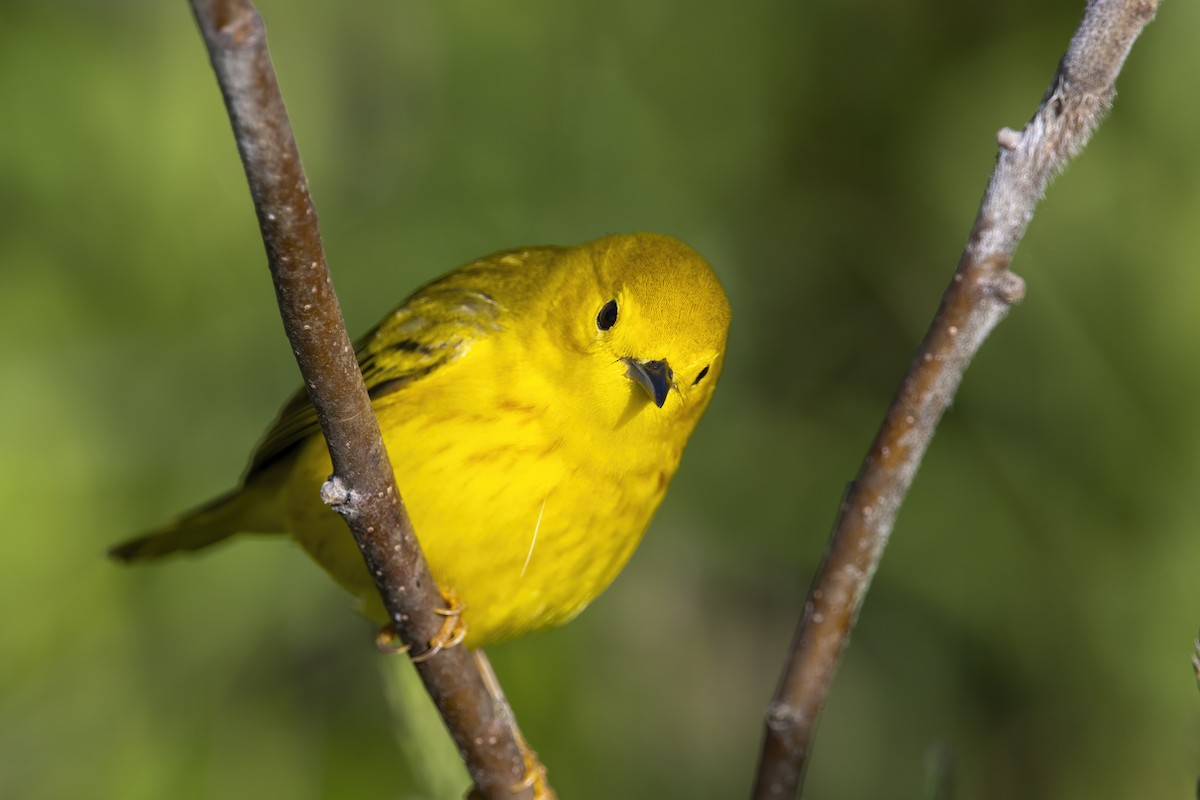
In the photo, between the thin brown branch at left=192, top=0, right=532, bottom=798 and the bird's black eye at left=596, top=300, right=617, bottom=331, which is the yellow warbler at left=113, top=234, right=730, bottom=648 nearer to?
the bird's black eye at left=596, top=300, right=617, bottom=331

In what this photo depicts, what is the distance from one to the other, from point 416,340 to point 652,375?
0.66 meters

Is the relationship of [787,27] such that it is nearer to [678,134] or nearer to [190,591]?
[678,134]

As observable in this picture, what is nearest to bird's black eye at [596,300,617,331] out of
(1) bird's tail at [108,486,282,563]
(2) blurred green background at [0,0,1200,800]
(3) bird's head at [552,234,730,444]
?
(3) bird's head at [552,234,730,444]

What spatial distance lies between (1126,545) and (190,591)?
2.90 meters

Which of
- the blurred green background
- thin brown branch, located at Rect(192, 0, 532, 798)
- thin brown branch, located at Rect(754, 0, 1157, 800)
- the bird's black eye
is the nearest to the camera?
thin brown branch, located at Rect(192, 0, 532, 798)

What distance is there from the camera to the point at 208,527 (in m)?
4.00

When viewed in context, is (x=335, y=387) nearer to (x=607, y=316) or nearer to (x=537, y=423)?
(x=537, y=423)

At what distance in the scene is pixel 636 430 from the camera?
3.24 metres

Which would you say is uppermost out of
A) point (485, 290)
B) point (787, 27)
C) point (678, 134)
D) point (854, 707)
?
point (787, 27)

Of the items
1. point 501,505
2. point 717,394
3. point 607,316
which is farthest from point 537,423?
point 717,394

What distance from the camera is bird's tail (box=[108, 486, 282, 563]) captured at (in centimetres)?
384

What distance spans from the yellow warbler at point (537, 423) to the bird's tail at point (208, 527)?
0.33 metres

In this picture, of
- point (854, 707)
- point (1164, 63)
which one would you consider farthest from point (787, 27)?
point (854, 707)

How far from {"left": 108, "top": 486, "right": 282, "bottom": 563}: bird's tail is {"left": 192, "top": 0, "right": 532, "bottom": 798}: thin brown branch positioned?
1243 mm
